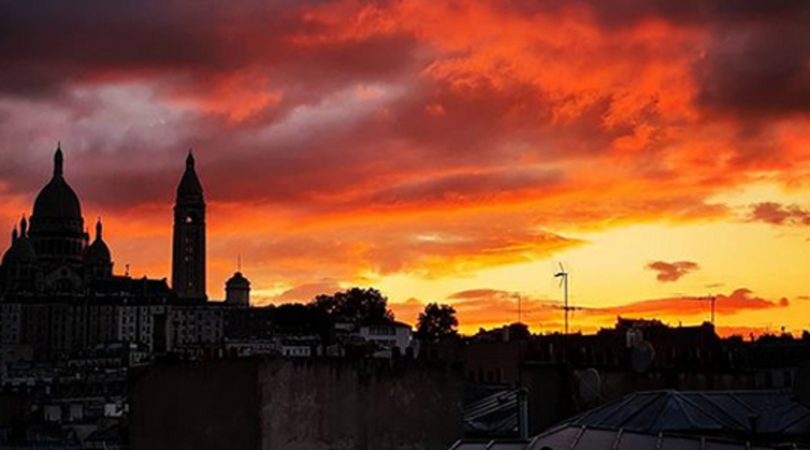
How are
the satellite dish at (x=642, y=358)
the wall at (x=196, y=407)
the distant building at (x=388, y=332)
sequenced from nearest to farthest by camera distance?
1. the wall at (x=196, y=407)
2. the satellite dish at (x=642, y=358)
3. the distant building at (x=388, y=332)

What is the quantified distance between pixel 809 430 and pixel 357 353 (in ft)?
36.9

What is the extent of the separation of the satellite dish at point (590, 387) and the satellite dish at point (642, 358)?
1289 millimetres

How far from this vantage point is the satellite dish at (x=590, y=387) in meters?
39.3

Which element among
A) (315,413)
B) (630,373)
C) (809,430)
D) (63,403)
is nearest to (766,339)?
(63,403)

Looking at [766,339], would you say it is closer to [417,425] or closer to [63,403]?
[63,403]

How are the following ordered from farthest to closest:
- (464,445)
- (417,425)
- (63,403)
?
(63,403), (417,425), (464,445)

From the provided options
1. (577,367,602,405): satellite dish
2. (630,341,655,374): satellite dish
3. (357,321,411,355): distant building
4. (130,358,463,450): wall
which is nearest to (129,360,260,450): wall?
(130,358,463,450): wall

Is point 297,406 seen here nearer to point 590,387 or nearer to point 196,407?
point 196,407

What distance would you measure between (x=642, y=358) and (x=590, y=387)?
5.90 ft

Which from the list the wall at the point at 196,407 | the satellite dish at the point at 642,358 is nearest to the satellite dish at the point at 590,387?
the satellite dish at the point at 642,358

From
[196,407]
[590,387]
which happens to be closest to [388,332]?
[590,387]

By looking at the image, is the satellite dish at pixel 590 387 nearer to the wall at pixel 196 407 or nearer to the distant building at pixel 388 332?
the wall at pixel 196 407

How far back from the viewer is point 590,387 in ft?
129

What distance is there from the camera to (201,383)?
1137 inches
